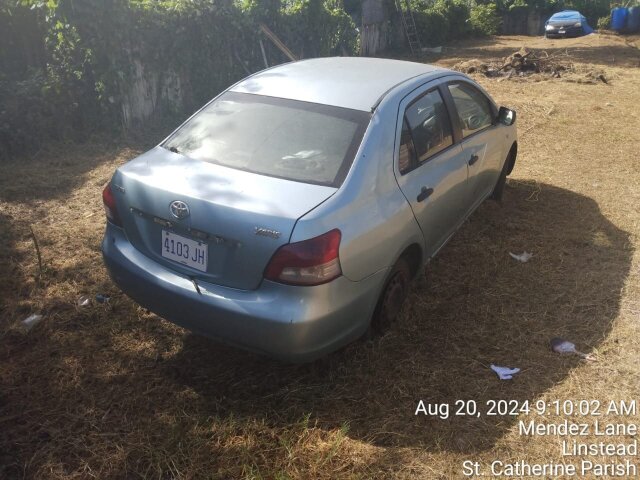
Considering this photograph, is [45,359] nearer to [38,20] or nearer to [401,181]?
[401,181]

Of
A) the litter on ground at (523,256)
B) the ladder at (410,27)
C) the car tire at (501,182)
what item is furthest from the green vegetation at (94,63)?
the ladder at (410,27)

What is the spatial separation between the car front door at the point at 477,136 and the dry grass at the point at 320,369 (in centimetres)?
56

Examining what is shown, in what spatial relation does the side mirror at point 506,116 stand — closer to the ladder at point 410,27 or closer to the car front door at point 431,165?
the car front door at point 431,165

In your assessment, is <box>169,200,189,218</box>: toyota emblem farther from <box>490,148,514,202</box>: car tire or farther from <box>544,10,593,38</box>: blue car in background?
<box>544,10,593,38</box>: blue car in background

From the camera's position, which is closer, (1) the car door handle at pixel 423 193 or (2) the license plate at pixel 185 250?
(2) the license plate at pixel 185 250

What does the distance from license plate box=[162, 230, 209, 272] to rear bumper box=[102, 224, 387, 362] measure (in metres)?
0.09

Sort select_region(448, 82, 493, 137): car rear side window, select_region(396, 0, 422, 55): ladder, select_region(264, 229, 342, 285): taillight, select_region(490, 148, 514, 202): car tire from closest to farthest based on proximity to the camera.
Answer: select_region(264, 229, 342, 285): taillight < select_region(448, 82, 493, 137): car rear side window < select_region(490, 148, 514, 202): car tire < select_region(396, 0, 422, 55): ladder

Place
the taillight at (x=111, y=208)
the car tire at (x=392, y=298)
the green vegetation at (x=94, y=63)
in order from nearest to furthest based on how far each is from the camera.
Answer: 1. the taillight at (x=111, y=208)
2. the car tire at (x=392, y=298)
3. the green vegetation at (x=94, y=63)

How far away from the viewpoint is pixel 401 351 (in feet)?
12.0

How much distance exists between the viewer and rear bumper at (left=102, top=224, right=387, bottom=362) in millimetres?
2867

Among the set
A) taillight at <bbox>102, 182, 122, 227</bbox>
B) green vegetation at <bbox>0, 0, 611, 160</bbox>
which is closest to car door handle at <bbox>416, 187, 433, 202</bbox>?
taillight at <bbox>102, 182, 122, 227</bbox>

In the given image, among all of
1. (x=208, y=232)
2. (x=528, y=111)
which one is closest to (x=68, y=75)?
(x=208, y=232)
